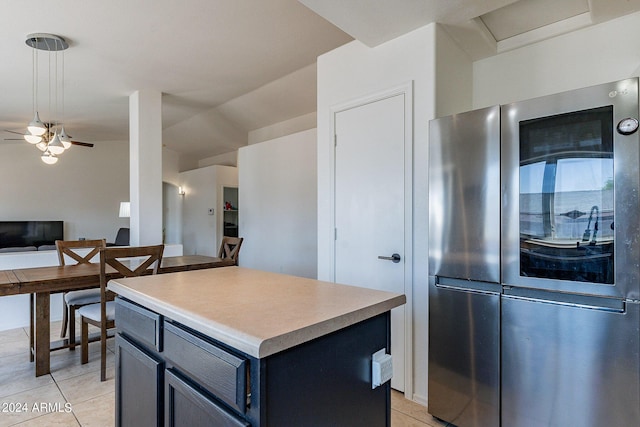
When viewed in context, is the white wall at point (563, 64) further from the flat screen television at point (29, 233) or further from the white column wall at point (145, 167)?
the flat screen television at point (29, 233)

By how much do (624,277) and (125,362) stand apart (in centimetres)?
211

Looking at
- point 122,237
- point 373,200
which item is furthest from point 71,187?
point 373,200

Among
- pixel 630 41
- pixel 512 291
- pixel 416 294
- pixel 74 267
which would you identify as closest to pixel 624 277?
pixel 512 291

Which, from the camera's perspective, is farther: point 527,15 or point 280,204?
point 280,204

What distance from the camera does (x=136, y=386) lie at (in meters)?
1.36

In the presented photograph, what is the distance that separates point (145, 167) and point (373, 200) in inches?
128

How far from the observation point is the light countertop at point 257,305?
88 cm

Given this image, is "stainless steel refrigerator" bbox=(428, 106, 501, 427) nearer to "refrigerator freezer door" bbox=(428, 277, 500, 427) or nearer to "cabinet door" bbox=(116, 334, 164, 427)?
Result: "refrigerator freezer door" bbox=(428, 277, 500, 427)

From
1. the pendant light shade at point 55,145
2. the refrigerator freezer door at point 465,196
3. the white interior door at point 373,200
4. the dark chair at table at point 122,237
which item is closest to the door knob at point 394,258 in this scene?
the white interior door at point 373,200

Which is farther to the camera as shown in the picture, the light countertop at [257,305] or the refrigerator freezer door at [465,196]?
the refrigerator freezer door at [465,196]

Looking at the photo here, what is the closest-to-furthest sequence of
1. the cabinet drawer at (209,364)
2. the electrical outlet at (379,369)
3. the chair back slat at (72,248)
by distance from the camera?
1. the cabinet drawer at (209,364)
2. the electrical outlet at (379,369)
3. the chair back slat at (72,248)

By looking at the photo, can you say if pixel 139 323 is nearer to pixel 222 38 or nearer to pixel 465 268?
pixel 465 268

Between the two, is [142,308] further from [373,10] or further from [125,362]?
[373,10]

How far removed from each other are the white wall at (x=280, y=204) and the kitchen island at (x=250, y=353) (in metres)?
3.31
